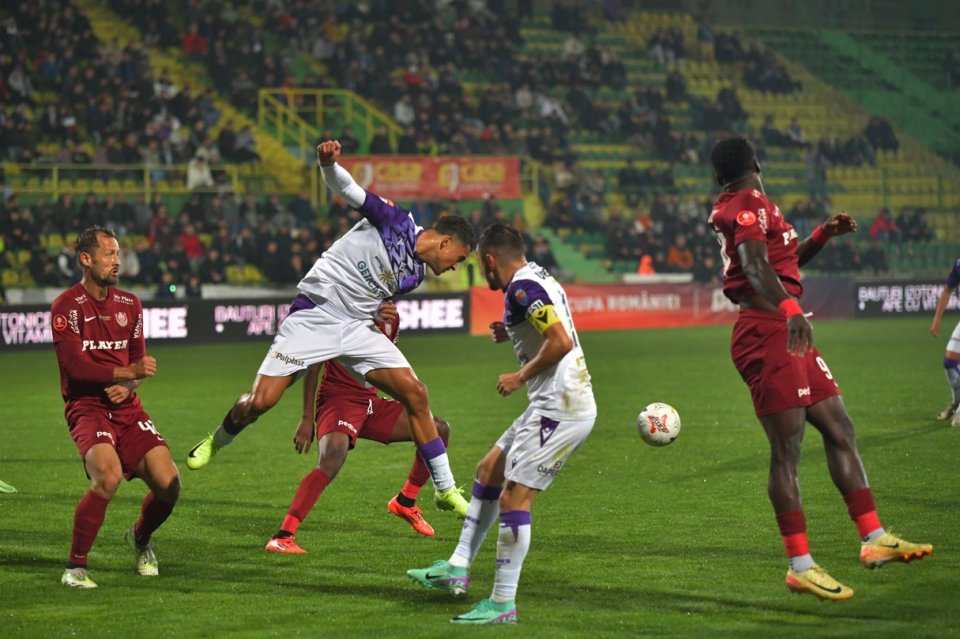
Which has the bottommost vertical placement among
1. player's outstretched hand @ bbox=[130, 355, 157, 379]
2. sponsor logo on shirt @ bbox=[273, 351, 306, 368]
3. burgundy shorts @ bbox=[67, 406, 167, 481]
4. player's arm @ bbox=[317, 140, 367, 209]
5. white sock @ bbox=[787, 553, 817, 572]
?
white sock @ bbox=[787, 553, 817, 572]

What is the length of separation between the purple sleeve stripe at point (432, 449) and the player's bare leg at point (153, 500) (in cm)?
152

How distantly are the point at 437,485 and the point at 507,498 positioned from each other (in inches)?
71.0

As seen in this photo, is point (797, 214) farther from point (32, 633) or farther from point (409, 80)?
point (32, 633)

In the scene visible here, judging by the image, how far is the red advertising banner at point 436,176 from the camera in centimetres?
3200

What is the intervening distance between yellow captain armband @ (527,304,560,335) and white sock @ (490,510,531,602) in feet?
2.96

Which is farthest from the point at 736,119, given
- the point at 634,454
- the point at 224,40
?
the point at 634,454

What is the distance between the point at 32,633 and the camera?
21.7ft

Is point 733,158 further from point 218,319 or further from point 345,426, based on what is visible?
point 218,319

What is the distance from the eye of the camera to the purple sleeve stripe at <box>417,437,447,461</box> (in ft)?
28.0

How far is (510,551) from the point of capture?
668 centimetres

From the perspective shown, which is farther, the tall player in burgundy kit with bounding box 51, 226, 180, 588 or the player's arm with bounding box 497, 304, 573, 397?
the tall player in burgundy kit with bounding box 51, 226, 180, 588

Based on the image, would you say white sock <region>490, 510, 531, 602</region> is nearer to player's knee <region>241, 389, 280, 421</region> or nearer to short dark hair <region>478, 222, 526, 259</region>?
short dark hair <region>478, 222, 526, 259</region>

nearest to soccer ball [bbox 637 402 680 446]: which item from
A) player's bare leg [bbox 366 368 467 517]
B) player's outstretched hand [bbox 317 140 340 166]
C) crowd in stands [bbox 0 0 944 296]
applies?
player's bare leg [bbox 366 368 467 517]

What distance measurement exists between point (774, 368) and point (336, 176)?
9.44 ft
